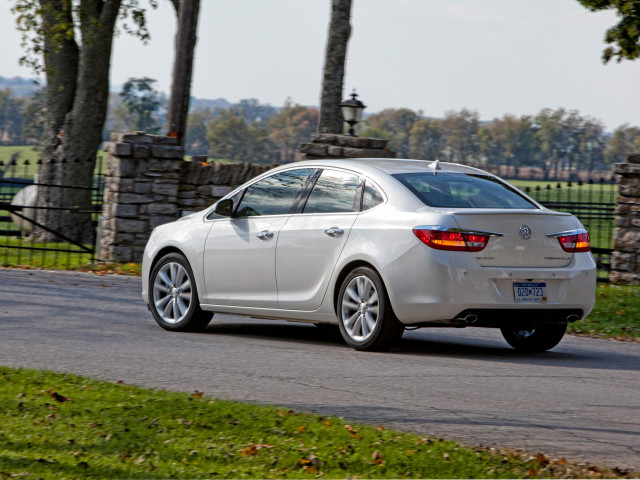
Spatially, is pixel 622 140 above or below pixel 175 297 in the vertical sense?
above

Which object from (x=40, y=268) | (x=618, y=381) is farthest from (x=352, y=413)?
(x=40, y=268)

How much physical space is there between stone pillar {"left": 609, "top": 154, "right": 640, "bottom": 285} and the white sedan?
731cm

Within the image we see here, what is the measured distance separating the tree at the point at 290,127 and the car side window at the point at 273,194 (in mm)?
129033

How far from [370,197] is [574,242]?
1705mm

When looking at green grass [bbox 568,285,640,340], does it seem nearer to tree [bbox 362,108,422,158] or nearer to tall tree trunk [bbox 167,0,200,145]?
tall tree trunk [bbox 167,0,200,145]

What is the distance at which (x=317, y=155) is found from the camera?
1686cm

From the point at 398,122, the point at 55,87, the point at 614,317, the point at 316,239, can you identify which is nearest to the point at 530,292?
the point at 316,239

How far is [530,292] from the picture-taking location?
8648mm

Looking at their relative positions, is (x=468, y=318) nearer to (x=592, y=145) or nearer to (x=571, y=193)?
(x=571, y=193)

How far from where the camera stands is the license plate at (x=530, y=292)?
28.2 feet

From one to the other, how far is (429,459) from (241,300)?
191 inches

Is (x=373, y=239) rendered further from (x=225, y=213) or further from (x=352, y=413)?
(x=352, y=413)

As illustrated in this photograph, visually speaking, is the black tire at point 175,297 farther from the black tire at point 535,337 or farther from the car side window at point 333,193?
the black tire at point 535,337

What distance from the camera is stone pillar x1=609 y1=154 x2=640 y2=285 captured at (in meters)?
16.4
